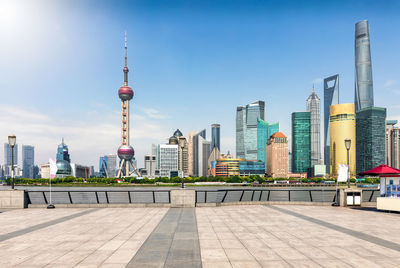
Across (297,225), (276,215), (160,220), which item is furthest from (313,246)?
(160,220)

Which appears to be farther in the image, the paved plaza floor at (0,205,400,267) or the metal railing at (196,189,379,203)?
the metal railing at (196,189,379,203)

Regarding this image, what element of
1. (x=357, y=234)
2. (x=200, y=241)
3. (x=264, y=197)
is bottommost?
(x=264, y=197)

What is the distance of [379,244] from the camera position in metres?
11.6

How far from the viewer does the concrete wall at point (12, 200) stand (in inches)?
915

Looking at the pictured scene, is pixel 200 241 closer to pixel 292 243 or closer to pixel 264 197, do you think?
pixel 292 243

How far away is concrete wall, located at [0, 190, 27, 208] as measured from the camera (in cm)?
2323

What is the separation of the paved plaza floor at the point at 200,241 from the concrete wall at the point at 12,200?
5486 mm

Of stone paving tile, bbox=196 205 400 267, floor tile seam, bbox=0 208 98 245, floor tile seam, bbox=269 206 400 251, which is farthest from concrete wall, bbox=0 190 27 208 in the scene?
floor tile seam, bbox=269 206 400 251

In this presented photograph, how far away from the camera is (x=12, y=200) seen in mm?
23250

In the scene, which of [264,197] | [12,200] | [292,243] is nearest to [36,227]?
[12,200]

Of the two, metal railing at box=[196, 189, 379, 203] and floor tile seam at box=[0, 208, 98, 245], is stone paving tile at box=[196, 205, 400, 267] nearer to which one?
metal railing at box=[196, 189, 379, 203]

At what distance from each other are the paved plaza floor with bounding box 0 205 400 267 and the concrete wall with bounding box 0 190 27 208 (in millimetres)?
5486

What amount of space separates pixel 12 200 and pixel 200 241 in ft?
63.3

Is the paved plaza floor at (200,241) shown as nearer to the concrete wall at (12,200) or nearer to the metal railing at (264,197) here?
the concrete wall at (12,200)
